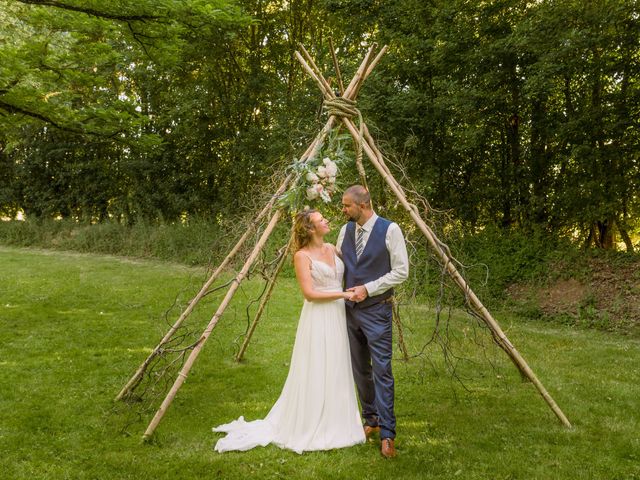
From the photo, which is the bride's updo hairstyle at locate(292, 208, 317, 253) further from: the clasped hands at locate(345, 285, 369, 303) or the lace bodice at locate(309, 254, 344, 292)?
the clasped hands at locate(345, 285, 369, 303)

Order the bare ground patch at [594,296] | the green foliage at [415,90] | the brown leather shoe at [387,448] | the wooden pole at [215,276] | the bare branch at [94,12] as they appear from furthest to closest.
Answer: the bare ground patch at [594,296], the green foliage at [415,90], the bare branch at [94,12], the wooden pole at [215,276], the brown leather shoe at [387,448]

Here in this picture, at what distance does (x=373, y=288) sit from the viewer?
459 centimetres

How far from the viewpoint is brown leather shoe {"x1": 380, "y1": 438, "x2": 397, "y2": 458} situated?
4.55m

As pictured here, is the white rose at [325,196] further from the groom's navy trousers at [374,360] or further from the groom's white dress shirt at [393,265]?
the groom's navy trousers at [374,360]

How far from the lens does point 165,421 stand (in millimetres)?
5352

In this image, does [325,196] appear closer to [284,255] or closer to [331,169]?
[331,169]

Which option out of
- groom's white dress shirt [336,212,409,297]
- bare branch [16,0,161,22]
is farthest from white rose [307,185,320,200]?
bare branch [16,0,161,22]

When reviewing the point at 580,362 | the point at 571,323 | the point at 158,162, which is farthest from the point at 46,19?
the point at 158,162

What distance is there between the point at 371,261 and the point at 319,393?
48.0 inches

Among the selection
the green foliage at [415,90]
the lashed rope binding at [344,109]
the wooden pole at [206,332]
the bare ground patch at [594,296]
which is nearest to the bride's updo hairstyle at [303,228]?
the wooden pole at [206,332]

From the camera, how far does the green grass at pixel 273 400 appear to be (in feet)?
14.5

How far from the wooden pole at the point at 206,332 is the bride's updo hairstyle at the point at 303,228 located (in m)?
0.45

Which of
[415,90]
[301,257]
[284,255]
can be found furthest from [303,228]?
[415,90]

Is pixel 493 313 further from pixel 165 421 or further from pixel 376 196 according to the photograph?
pixel 165 421
